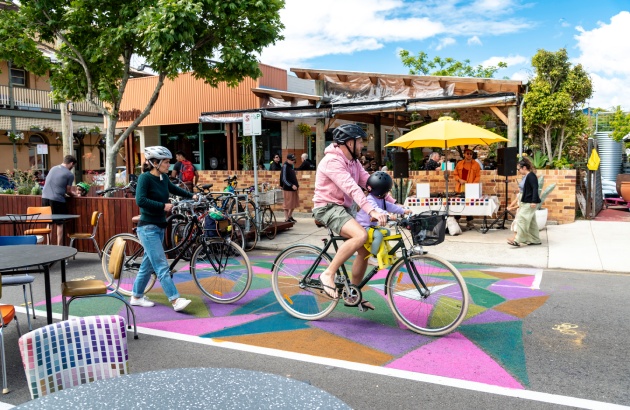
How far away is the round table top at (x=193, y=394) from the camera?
6.41 feet

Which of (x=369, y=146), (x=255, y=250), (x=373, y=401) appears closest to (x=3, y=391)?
(x=373, y=401)

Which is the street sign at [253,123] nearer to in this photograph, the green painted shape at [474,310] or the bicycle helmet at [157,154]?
the bicycle helmet at [157,154]

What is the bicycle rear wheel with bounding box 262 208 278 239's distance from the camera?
36.7ft

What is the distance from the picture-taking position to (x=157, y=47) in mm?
10430

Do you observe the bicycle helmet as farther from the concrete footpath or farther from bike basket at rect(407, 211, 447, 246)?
the concrete footpath

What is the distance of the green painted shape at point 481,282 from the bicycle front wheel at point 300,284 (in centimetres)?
254

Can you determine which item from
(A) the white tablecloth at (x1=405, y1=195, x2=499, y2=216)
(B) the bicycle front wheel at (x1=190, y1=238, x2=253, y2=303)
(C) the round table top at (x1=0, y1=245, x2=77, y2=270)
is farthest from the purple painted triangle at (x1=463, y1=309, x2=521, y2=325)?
(A) the white tablecloth at (x1=405, y1=195, x2=499, y2=216)

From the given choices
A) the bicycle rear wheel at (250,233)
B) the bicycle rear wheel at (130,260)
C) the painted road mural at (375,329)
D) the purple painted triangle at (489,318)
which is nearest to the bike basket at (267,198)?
the bicycle rear wheel at (250,233)

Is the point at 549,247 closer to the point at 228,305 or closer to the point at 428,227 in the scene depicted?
the point at 428,227

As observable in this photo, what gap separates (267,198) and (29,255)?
6540 millimetres

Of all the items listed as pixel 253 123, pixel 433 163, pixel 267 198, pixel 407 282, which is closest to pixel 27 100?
pixel 253 123

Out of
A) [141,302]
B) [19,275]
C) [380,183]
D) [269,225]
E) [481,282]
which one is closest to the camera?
[380,183]

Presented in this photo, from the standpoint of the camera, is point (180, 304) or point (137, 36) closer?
point (180, 304)

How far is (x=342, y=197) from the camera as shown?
527 centimetres
